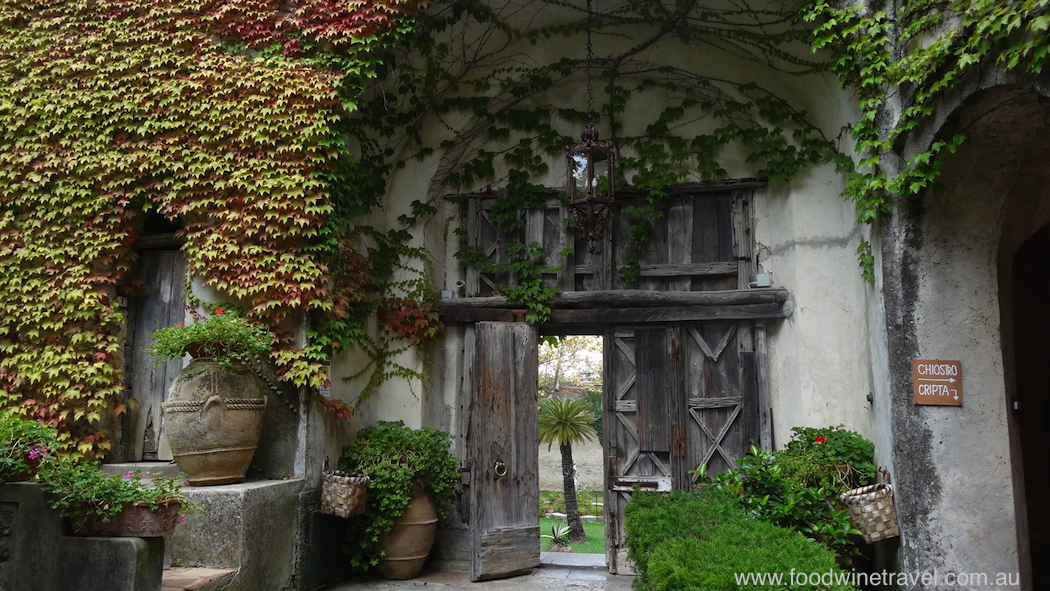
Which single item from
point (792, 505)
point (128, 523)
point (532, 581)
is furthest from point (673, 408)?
point (128, 523)

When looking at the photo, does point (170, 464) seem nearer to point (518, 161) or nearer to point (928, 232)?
point (518, 161)

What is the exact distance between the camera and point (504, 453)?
6555 mm

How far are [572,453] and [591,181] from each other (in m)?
12.8

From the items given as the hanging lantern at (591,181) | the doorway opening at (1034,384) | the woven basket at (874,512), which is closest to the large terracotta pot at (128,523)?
the hanging lantern at (591,181)

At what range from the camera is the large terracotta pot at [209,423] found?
201 inches

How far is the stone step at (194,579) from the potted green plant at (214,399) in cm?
63

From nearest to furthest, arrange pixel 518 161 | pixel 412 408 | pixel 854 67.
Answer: pixel 854 67 → pixel 412 408 → pixel 518 161

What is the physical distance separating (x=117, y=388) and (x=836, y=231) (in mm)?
6455

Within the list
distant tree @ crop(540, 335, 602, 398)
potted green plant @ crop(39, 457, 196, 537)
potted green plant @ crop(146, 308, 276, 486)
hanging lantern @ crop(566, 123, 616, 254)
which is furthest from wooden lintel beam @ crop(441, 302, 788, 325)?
distant tree @ crop(540, 335, 602, 398)

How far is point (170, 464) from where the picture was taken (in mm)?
5832

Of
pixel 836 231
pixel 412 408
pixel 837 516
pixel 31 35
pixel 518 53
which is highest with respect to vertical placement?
pixel 518 53

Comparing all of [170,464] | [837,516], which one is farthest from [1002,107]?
[170,464]

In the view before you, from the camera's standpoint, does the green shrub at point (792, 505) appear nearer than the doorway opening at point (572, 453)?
Yes

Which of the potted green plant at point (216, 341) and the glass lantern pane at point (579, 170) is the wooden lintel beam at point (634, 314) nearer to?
the glass lantern pane at point (579, 170)
